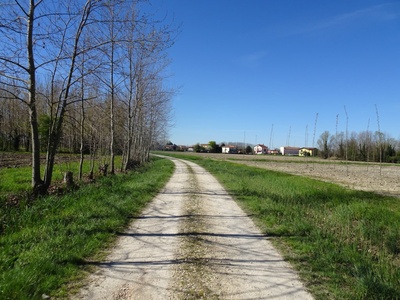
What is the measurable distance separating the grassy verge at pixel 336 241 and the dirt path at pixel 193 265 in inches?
16.6

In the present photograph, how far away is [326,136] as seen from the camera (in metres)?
91.5

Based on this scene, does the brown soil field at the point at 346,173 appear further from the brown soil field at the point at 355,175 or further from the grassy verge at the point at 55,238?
the grassy verge at the point at 55,238

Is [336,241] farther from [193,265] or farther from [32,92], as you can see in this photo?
[32,92]

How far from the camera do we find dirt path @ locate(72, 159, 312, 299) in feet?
12.4

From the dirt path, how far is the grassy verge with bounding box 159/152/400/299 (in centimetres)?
42

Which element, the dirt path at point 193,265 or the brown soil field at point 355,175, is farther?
the brown soil field at point 355,175

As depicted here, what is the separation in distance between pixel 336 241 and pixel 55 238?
5.83 meters

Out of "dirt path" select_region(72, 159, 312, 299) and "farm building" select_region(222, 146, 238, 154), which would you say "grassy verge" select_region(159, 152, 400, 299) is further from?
"farm building" select_region(222, 146, 238, 154)

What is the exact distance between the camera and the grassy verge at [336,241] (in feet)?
13.3

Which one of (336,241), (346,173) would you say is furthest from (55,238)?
(346,173)

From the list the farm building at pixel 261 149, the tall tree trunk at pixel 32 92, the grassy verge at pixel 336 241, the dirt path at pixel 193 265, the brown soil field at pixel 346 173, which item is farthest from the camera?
the farm building at pixel 261 149

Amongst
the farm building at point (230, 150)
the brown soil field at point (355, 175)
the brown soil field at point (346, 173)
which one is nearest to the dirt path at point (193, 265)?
the brown soil field at point (346, 173)

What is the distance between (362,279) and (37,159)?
921cm

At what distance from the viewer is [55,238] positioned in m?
5.52
